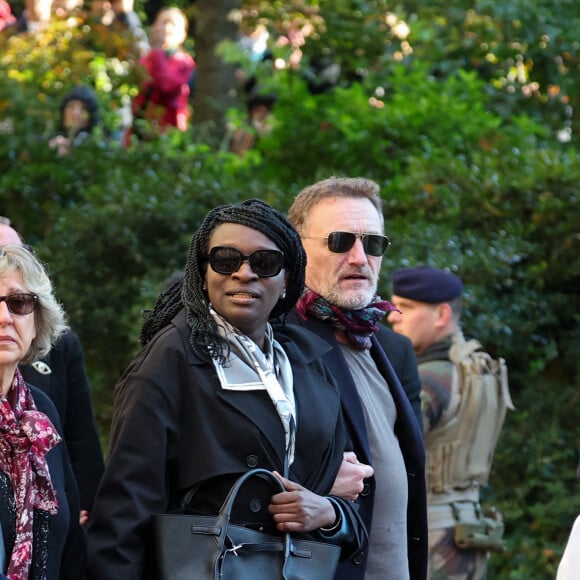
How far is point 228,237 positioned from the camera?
165 inches

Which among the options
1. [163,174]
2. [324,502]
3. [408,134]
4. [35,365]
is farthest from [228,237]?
[408,134]

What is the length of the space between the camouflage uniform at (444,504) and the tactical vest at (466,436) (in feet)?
0.06

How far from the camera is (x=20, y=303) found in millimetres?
4344

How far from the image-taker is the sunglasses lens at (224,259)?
13.6ft

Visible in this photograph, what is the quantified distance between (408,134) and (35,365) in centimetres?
556

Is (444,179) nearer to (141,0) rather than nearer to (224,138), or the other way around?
(224,138)

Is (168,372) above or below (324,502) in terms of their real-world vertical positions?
above

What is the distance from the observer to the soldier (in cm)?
638

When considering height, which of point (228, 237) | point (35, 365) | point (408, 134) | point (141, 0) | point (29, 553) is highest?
point (141, 0)

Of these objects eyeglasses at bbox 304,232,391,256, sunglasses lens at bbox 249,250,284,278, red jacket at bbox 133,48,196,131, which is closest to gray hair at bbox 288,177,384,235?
eyeglasses at bbox 304,232,391,256

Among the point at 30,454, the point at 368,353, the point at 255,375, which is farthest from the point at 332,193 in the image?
the point at 30,454

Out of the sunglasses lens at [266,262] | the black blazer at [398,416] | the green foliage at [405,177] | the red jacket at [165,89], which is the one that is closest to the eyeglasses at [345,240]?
the black blazer at [398,416]

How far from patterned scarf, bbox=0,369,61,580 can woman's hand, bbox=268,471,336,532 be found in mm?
678

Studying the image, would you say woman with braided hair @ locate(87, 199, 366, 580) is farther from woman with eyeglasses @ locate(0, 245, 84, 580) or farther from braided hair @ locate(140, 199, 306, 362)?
woman with eyeglasses @ locate(0, 245, 84, 580)
